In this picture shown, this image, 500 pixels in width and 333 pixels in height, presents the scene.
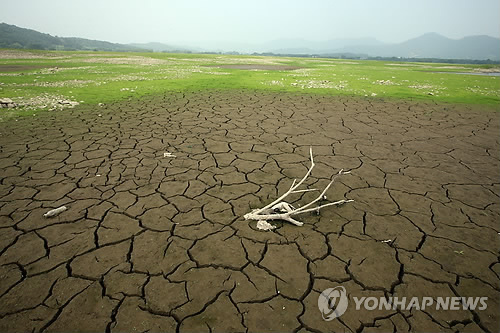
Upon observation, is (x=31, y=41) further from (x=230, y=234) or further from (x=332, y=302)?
(x=332, y=302)

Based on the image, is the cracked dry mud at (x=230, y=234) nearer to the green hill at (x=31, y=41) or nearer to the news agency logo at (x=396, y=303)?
the news agency logo at (x=396, y=303)

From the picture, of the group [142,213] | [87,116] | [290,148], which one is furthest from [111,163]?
[87,116]

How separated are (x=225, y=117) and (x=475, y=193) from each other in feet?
19.4

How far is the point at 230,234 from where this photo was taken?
277 cm

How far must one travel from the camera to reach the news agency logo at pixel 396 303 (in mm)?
1997

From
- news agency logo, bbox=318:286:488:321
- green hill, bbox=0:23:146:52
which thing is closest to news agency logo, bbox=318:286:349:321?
news agency logo, bbox=318:286:488:321

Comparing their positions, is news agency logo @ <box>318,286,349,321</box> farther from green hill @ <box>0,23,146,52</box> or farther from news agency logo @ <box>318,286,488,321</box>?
green hill @ <box>0,23,146,52</box>

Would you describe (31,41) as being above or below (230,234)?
above

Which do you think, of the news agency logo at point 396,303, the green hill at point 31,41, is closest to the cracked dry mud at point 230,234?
the news agency logo at point 396,303

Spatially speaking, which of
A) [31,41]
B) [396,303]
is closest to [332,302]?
[396,303]

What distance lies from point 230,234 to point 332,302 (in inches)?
47.4

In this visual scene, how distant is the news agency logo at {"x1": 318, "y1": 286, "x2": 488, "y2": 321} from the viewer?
200cm

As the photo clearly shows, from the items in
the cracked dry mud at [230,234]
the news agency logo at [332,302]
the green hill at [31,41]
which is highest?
the green hill at [31,41]

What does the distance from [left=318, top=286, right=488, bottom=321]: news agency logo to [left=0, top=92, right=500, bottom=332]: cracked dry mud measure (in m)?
0.05
